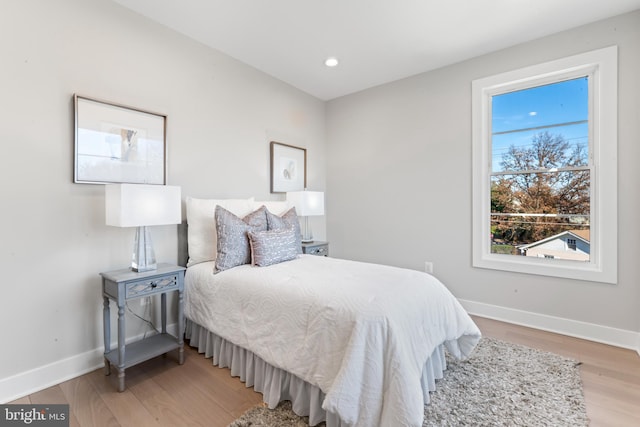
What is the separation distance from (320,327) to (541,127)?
2.86 metres

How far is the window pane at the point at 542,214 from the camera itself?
8.63 ft

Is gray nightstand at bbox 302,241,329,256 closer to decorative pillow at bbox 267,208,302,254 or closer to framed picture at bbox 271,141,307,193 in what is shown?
decorative pillow at bbox 267,208,302,254

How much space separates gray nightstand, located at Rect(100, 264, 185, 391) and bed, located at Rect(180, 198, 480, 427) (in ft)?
0.63

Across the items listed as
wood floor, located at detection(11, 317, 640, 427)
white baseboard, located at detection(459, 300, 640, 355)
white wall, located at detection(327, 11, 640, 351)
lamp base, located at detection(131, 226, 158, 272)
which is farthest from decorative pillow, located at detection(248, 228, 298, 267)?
white baseboard, located at detection(459, 300, 640, 355)

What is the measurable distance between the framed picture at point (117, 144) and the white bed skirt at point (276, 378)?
1.31 meters

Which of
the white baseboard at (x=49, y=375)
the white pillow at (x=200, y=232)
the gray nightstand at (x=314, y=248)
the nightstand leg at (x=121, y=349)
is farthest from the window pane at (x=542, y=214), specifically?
the white baseboard at (x=49, y=375)

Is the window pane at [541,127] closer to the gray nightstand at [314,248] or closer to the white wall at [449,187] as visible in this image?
the white wall at [449,187]

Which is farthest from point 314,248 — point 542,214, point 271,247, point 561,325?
point 561,325

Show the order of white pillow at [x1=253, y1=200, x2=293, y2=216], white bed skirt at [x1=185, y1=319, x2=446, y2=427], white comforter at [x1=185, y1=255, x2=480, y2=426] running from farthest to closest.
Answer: white pillow at [x1=253, y1=200, x2=293, y2=216] < white bed skirt at [x1=185, y1=319, x2=446, y2=427] < white comforter at [x1=185, y1=255, x2=480, y2=426]

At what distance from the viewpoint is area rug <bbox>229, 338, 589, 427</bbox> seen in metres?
1.54

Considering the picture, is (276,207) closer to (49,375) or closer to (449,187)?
(449,187)

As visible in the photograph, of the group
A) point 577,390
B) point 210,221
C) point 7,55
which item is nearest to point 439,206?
point 577,390

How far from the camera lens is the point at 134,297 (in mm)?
1902

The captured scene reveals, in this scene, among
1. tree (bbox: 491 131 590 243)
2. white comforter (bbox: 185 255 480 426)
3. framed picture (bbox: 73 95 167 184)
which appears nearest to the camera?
white comforter (bbox: 185 255 480 426)
